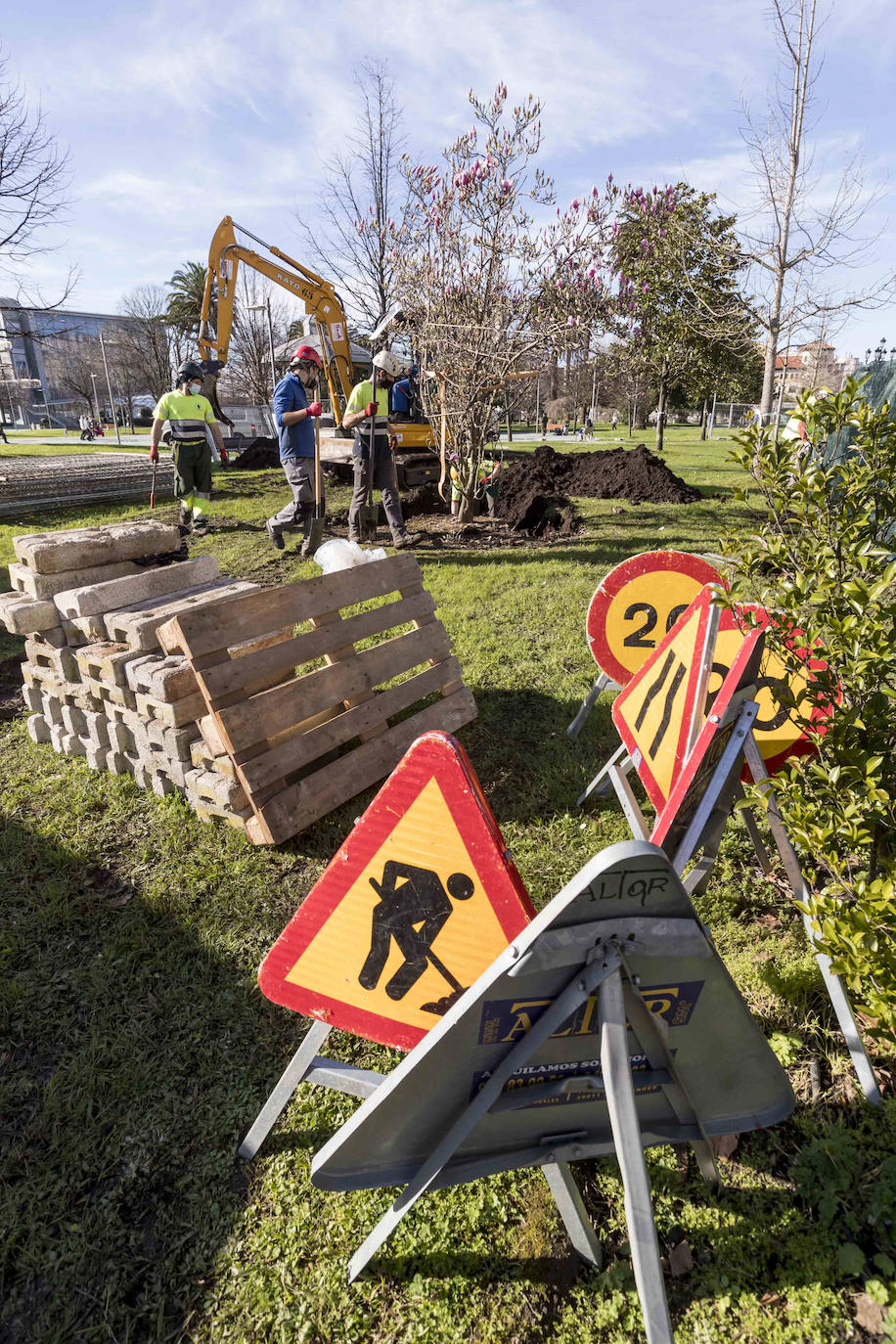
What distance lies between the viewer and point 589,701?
4.41 meters

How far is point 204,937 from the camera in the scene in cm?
312

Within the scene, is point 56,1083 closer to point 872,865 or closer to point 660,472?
point 872,865

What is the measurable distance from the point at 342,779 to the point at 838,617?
263 cm

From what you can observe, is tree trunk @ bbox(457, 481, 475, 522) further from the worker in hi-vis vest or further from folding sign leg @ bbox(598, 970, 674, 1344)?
folding sign leg @ bbox(598, 970, 674, 1344)

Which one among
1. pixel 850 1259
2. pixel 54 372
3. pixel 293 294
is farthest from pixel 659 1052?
pixel 54 372

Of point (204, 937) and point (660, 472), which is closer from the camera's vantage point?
point (204, 937)

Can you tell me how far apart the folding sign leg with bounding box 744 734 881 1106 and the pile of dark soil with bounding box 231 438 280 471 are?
59.4 ft

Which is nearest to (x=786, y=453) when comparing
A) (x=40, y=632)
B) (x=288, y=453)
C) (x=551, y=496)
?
(x=40, y=632)

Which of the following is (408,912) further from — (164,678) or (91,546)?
(91,546)

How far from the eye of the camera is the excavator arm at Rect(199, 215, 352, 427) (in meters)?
11.7

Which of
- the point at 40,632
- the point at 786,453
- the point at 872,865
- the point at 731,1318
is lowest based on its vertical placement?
the point at 731,1318

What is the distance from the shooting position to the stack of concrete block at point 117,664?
12.3 feet

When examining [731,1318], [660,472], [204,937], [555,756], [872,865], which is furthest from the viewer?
[660,472]

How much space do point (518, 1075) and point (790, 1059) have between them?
4.60ft
